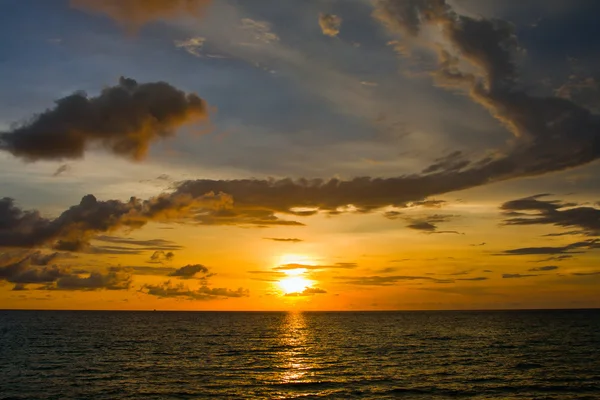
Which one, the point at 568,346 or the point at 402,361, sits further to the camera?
the point at 568,346

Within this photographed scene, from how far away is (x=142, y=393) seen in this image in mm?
53562

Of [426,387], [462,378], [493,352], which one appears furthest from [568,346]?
[426,387]

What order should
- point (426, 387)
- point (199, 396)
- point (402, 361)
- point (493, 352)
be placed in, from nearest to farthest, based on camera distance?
point (199, 396) < point (426, 387) < point (402, 361) < point (493, 352)

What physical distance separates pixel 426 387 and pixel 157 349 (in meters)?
63.3

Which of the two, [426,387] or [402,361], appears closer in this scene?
[426,387]

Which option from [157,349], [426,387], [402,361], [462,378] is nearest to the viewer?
[426,387]

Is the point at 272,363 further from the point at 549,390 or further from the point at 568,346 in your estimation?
the point at 568,346

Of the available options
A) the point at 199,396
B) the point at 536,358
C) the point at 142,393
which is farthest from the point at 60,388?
the point at 536,358

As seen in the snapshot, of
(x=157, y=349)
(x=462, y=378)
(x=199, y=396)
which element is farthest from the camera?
(x=157, y=349)

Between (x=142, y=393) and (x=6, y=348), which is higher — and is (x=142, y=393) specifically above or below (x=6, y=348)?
above

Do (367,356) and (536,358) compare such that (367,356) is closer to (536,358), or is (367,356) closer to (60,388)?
(536,358)

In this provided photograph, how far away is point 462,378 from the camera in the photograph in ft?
202

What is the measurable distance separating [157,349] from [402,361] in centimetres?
5116

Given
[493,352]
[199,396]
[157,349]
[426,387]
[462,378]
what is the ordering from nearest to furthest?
1. [199,396]
2. [426,387]
3. [462,378]
4. [493,352]
5. [157,349]
